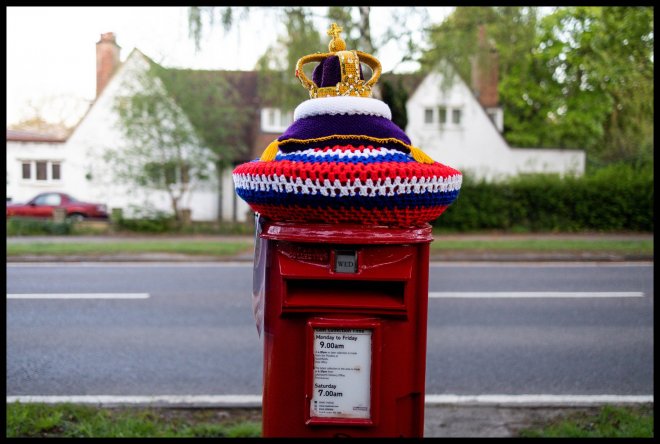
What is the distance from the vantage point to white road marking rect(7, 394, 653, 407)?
158 inches

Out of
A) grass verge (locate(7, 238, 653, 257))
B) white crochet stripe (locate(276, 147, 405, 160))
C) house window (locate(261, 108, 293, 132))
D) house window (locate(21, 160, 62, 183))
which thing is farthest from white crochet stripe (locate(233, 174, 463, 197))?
house window (locate(21, 160, 62, 183))

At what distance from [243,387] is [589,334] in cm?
367

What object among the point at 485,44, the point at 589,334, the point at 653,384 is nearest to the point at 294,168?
the point at 653,384

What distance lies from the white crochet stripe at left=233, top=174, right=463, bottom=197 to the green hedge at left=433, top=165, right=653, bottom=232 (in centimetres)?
1436

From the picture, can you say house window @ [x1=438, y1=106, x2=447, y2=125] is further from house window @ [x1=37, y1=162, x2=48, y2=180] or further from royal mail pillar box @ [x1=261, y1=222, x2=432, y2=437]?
royal mail pillar box @ [x1=261, y1=222, x2=432, y2=437]

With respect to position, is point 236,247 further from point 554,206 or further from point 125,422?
point 125,422

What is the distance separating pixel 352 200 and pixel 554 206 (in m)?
15.7

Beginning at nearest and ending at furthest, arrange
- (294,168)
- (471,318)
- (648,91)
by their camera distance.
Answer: (294,168) < (471,318) < (648,91)

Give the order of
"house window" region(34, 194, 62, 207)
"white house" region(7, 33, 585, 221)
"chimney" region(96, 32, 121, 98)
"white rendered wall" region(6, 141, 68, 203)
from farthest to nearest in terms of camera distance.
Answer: "white rendered wall" region(6, 141, 68, 203) < "house window" region(34, 194, 62, 207) < "white house" region(7, 33, 585, 221) < "chimney" region(96, 32, 121, 98)

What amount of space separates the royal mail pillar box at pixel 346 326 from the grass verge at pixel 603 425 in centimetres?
177

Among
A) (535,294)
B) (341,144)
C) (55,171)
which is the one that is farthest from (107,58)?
(341,144)

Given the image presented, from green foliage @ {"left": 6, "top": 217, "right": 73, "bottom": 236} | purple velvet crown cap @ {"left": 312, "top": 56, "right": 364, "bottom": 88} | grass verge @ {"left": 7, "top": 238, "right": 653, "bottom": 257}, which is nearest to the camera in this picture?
purple velvet crown cap @ {"left": 312, "top": 56, "right": 364, "bottom": 88}

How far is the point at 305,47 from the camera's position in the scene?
13539mm

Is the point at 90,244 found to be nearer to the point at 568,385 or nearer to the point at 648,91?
the point at 568,385
